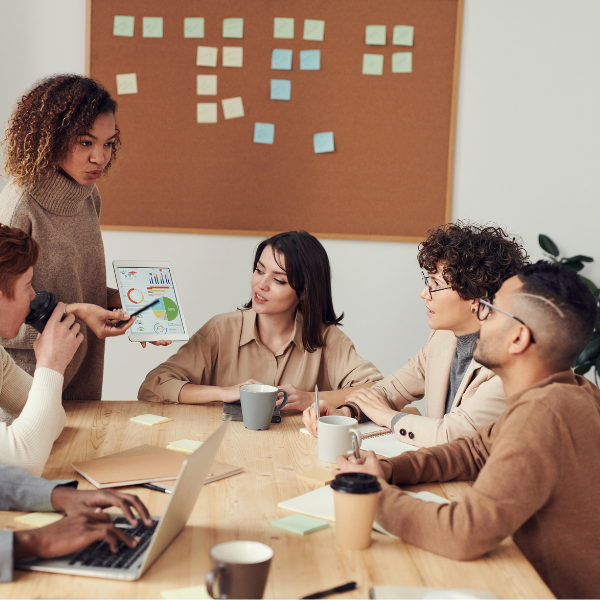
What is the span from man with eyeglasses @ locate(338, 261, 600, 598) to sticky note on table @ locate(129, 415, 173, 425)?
65 cm

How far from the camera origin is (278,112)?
2.99m

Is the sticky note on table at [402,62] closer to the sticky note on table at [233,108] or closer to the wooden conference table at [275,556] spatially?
the sticky note on table at [233,108]

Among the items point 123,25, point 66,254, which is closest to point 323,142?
point 123,25

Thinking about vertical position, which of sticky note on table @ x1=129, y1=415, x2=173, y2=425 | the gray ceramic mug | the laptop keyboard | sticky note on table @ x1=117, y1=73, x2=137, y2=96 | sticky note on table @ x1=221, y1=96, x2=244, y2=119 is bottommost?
sticky note on table @ x1=129, y1=415, x2=173, y2=425

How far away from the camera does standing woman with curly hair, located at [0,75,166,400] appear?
1.80 m

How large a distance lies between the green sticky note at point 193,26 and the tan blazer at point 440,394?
1.87m

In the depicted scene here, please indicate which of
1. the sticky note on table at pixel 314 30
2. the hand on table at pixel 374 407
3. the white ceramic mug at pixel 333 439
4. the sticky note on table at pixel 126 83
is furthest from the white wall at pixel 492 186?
the white ceramic mug at pixel 333 439

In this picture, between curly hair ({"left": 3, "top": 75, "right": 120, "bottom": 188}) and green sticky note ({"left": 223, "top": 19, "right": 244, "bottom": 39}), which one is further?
green sticky note ({"left": 223, "top": 19, "right": 244, "bottom": 39})

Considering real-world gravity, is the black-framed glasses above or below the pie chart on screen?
above

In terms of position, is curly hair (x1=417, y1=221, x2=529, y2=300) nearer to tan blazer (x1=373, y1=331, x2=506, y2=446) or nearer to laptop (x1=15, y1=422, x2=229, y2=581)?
tan blazer (x1=373, y1=331, x2=506, y2=446)

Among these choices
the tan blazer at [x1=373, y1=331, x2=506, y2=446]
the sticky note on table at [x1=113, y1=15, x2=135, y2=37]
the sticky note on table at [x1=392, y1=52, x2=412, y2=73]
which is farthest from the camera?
the sticky note on table at [x1=392, y1=52, x2=412, y2=73]

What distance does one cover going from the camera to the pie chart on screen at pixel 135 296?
1.86 meters

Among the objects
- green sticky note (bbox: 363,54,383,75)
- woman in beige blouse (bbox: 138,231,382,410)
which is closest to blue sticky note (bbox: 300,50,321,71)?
green sticky note (bbox: 363,54,383,75)

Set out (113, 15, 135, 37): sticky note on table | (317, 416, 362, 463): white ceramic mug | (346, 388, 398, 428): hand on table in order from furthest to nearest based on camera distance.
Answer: (113, 15, 135, 37): sticky note on table < (346, 388, 398, 428): hand on table < (317, 416, 362, 463): white ceramic mug
